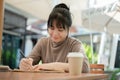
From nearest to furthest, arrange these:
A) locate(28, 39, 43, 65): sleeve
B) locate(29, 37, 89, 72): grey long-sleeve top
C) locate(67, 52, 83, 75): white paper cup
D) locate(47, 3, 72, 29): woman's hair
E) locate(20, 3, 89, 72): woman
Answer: locate(67, 52, 83, 75): white paper cup, locate(20, 3, 89, 72): woman, locate(47, 3, 72, 29): woman's hair, locate(29, 37, 89, 72): grey long-sleeve top, locate(28, 39, 43, 65): sleeve

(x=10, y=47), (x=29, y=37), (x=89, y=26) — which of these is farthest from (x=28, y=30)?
(x=89, y=26)

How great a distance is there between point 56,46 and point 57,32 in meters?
0.17

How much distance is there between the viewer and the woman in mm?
1428

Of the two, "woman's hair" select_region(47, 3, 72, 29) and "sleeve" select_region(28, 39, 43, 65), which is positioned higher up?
"woman's hair" select_region(47, 3, 72, 29)

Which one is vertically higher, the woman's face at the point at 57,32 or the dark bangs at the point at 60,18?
the dark bangs at the point at 60,18

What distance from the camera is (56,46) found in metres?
1.71

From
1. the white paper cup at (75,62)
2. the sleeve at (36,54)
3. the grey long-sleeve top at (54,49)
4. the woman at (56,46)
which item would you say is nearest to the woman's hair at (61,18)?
the woman at (56,46)

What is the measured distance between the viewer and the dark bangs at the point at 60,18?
153cm

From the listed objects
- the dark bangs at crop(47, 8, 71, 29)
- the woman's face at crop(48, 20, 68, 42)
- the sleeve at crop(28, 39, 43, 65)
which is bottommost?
the sleeve at crop(28, 39, 43, 65)

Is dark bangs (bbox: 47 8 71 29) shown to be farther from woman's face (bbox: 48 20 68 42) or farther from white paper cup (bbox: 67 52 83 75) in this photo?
white paper cup (bbox: 67 52 83 75)

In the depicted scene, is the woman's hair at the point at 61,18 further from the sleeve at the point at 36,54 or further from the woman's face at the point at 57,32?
the sleeve at the point at 36,54

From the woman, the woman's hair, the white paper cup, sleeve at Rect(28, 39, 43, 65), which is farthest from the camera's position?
sleeve at Rect(28, 39, 43, 65)

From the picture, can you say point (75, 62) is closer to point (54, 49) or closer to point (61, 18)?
point (61, 18)

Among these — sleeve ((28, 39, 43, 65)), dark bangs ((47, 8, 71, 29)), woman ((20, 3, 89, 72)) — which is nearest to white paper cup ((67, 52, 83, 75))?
woman ((20, 3, 89, 72))
